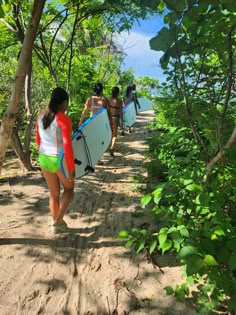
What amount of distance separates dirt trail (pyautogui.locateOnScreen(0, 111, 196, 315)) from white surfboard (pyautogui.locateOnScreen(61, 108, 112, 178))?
57cm

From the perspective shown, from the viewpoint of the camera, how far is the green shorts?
3464 mm

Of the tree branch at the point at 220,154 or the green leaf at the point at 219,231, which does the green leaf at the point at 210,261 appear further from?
the tree branch at the point at 220,154

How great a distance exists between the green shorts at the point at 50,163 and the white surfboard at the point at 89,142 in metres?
0.72

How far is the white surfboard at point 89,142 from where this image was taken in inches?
186

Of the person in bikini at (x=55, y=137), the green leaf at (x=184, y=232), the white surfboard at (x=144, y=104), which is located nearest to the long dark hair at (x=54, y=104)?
the person in bikini at (x=55, y=137)

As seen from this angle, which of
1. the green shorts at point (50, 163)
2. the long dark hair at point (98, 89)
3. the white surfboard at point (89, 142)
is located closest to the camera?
the green shorts at point (50, 163)

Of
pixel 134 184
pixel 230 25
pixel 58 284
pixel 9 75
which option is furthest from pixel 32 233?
pixel 9 75

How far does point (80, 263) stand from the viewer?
334cm

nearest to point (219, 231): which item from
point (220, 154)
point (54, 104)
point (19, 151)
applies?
point (220, 154)

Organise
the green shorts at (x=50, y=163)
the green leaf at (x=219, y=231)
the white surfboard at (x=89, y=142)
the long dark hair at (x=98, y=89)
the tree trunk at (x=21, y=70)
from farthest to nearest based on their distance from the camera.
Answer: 1. the long dark hair at (x=98, y=89)
2. the white surfboard at (x=89, y=142)
3. the green shorts at (x=50, y=163)
4. the tree trunk at (x=21, y=70)
5. the green leaf at (x=219, y=231)

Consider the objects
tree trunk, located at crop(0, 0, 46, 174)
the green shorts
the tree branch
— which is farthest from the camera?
the green shorts

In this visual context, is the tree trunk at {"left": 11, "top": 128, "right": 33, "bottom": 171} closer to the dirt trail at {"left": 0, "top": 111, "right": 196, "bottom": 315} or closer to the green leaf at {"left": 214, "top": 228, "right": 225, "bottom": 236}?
the dirt trail at {"left": 0, "top": 111, "right": 196, "bottom": 315}

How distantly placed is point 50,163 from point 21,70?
3.42ft

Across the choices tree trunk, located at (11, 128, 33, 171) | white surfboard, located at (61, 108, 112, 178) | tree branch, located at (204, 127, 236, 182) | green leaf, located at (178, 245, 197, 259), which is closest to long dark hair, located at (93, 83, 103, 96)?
white surfboard, located at (61, 108, 112, 178)
